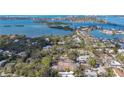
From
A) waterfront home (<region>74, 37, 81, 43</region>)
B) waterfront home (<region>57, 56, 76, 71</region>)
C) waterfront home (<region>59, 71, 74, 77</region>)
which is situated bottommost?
waterfront home (<region>59, 71, 74, 77</region>)

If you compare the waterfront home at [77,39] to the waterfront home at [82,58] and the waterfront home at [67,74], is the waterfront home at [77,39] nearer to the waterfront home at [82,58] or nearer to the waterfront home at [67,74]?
the waterfront home at [82,58]

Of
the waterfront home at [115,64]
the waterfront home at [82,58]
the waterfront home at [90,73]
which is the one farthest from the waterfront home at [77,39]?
the waterfront home at [115,64]

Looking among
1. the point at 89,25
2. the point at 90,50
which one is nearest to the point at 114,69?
the point at 90,50

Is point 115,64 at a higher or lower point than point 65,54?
lower

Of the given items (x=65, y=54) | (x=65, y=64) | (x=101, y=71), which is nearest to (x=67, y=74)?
(x=65, y=64)

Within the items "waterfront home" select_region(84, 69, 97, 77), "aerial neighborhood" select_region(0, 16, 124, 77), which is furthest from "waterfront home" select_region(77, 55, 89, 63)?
"waterfront home" select_region(84, 69, 97, 77)

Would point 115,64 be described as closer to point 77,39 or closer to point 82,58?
point 82,58

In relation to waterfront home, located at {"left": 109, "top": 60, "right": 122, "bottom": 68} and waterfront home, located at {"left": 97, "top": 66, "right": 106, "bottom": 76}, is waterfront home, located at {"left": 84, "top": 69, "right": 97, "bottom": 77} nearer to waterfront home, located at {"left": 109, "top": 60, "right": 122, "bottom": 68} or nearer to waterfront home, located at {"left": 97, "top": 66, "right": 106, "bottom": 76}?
waterfront home, located at {"left": 97, "top": 66, "right": 106, "bottom": 76}

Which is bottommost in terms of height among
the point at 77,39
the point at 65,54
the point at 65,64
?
the point at 65,64
